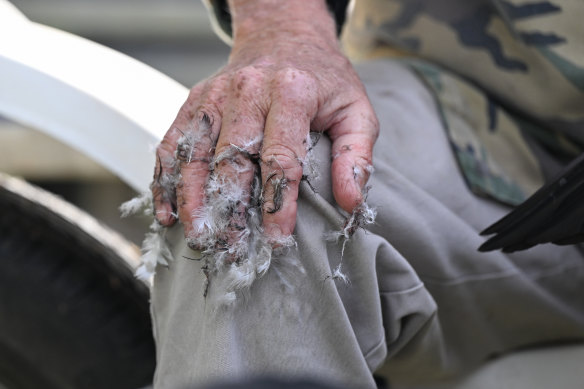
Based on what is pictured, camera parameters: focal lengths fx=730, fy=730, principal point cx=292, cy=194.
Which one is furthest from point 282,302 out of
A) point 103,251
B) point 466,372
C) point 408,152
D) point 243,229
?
point 103,251

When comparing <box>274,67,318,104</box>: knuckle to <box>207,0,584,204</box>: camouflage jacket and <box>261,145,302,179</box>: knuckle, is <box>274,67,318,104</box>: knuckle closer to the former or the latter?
<box>261,145,302,179</box>: knuckle

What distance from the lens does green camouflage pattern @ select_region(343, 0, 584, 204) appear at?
96 centimetres

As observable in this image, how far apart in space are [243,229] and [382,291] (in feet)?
0.56

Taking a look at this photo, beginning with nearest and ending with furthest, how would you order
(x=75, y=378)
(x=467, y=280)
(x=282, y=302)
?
(x=282, y=302), (x=467, y=280), (x=75, y=378)

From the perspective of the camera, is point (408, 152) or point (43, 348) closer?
point (408, 152)

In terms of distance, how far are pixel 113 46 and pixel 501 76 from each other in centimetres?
281

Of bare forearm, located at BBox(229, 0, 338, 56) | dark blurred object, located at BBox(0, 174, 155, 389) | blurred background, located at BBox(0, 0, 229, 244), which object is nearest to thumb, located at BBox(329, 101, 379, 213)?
bare forearm, located at BBox(229, 0, 338, 56)

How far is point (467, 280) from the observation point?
0.90 meters

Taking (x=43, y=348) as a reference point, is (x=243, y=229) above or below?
above

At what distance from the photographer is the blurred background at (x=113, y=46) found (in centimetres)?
333

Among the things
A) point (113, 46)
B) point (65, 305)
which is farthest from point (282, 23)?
point (113, 46)

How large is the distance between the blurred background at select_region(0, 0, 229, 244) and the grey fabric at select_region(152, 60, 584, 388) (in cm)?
249

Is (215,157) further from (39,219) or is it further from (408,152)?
(39,219)

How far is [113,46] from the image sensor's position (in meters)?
3.53
